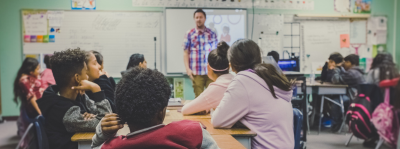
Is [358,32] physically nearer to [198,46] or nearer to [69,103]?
[198,46]

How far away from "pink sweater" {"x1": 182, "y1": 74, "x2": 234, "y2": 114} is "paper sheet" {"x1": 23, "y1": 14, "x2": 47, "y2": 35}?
396 centimetres

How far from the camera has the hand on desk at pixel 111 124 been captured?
3.25 ft

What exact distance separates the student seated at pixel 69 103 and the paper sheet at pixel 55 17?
384 centimetres

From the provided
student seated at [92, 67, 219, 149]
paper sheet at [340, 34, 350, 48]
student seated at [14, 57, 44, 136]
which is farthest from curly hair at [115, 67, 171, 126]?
paper sheet at [340, 34, 350, 48]

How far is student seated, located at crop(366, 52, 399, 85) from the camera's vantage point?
727 mm

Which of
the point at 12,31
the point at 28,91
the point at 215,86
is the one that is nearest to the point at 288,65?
the point at 215,86

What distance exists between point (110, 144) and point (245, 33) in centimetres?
463

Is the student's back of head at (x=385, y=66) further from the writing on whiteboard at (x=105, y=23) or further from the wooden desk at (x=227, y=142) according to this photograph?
the writing on whiteboard at (x=105, y=23)

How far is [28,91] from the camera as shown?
363 cm

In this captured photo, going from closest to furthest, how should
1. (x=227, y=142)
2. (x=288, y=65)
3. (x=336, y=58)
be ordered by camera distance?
(x=227, y=142) → (x=288, y=65) → (x=336, y=58)

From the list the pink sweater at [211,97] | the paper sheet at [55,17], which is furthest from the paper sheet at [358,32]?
the paper sheet at [55,17]

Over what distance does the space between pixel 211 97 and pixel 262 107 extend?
0.47 meters

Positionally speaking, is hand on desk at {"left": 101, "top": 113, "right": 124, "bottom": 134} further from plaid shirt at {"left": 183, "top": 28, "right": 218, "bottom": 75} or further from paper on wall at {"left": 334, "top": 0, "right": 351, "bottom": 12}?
paper on wall at {"left": 334, "top": 0, "right": 351, "bottom": 12}

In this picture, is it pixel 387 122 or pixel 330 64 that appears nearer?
pixel 387 122
